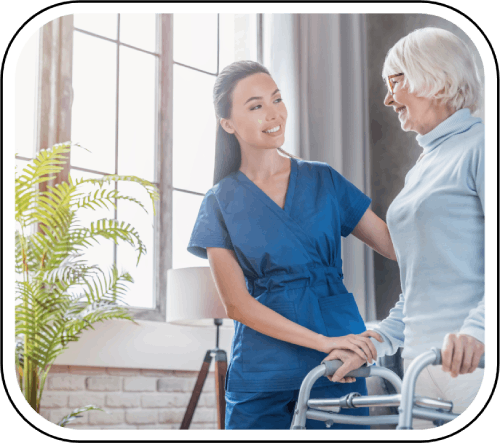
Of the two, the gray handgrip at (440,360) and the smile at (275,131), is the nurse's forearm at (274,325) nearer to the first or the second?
the gray handgrip at (440,360)

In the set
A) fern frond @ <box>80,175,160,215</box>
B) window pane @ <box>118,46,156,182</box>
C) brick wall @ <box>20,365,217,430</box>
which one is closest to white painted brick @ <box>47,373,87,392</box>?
brick wall @ <box>20,365,217,430</box>

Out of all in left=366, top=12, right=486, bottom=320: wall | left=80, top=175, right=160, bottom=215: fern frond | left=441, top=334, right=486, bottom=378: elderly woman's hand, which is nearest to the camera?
left=441, top=334, right=486, bottom=378: elderly woman's hand

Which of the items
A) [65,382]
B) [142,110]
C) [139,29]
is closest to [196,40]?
[139,29]

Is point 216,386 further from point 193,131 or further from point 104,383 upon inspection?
point 193,131

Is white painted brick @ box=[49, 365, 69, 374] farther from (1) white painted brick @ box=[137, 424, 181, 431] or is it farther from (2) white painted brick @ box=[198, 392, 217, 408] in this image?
(2) white painted brick @ box=[198, 392, 217, 408]

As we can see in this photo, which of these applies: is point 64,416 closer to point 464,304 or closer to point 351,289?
point 351,289

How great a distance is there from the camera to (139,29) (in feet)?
5.94

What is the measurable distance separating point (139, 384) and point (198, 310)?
485mm

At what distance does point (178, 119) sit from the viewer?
6.39 ft

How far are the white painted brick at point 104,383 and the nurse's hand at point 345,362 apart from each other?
630 mm

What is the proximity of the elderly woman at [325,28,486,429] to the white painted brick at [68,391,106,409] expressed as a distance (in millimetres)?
619

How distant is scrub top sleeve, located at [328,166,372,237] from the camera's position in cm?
155

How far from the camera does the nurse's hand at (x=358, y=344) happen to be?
1.40 meters
